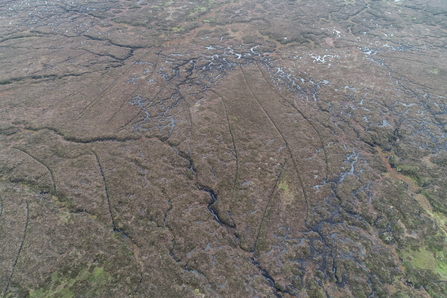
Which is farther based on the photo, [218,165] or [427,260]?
[218,165]

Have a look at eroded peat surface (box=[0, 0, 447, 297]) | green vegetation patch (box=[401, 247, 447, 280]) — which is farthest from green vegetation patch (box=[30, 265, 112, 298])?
green vegetation patch (box=[401, 247, 447, 280])

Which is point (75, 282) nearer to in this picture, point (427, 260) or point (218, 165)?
point (218, 165)

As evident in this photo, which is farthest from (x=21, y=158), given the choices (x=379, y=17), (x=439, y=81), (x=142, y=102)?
(x=379, y=17)

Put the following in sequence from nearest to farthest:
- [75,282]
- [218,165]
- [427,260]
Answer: [75,282] < [427,260] < [218,165]

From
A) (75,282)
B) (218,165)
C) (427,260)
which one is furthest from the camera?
(218,165)

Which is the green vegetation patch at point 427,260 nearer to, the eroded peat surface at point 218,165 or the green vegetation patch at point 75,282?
the eroded peat surface at point 218,165

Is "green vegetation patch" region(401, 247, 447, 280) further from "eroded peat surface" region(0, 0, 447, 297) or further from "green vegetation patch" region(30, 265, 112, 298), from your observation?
"green vegetation patch" region(30, 265, 112, 298)

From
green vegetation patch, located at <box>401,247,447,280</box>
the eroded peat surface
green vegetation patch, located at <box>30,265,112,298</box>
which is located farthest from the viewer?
green vegetation patch, located at <box>401,247,447,280</box>

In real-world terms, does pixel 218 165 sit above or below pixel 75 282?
above

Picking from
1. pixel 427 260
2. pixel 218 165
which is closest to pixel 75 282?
pixel 218 165
